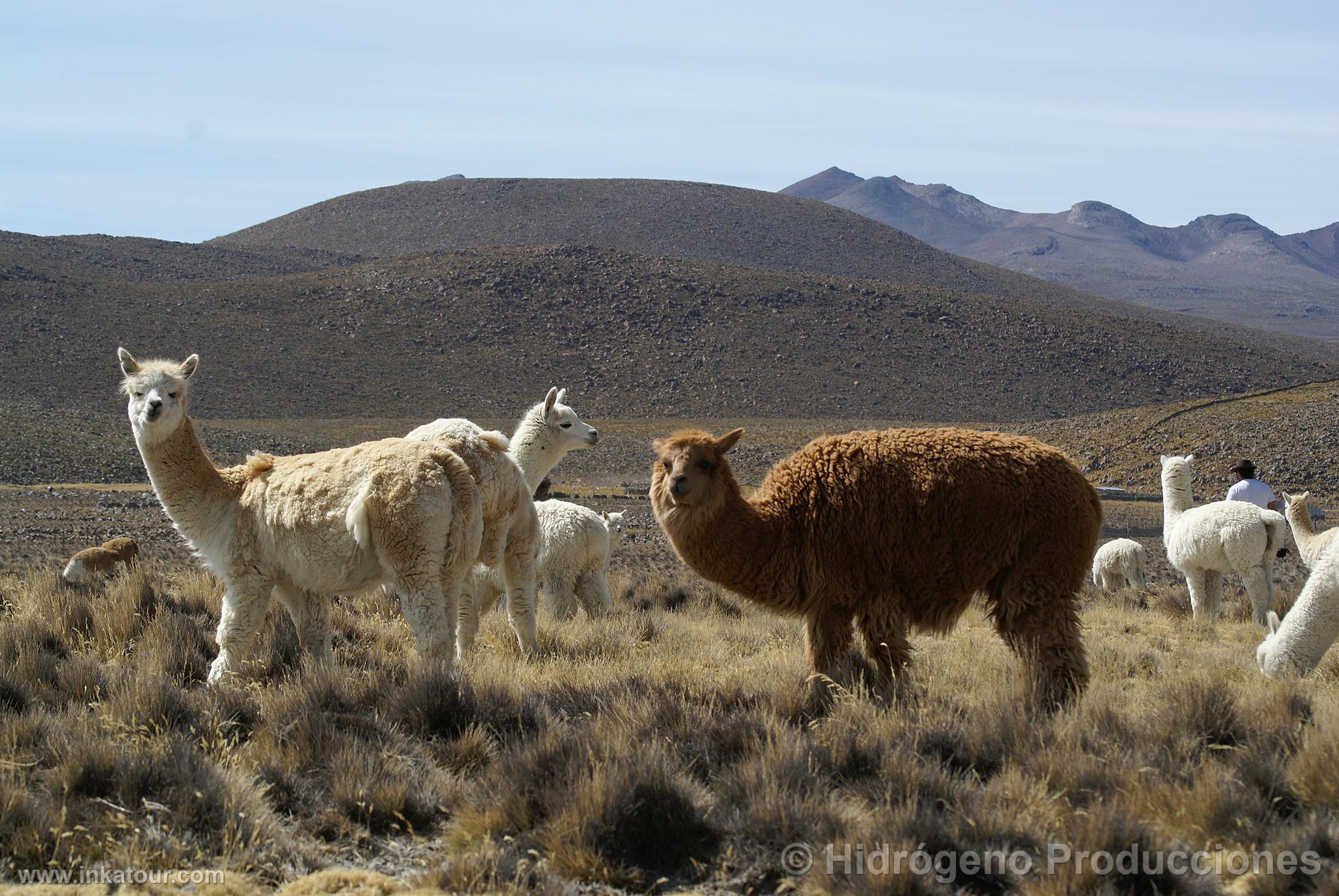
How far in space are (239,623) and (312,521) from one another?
36.0 inches

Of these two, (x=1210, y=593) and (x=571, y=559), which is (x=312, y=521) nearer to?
(x=571, y=559)

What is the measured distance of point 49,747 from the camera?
560cm

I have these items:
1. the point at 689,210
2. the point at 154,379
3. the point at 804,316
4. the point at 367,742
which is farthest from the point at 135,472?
the point at 689,210

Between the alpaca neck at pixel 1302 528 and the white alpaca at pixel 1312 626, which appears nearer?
the white alpaca at pixel 1312 626

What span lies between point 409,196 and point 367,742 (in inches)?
5544

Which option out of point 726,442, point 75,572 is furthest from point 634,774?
point 75,572

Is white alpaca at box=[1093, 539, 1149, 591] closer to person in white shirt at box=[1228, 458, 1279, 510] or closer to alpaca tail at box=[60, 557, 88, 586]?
person in white shirt at box=[1228, 458, 1279, 510]

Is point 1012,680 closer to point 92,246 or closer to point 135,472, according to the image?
point 135,472

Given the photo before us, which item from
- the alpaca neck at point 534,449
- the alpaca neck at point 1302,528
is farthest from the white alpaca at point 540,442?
the alpaca neck at point 1302,528

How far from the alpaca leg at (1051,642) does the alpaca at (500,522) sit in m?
3.85

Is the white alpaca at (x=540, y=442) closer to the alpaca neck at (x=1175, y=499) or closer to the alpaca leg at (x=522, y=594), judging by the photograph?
the alpaca leg at (x=522, y=594)

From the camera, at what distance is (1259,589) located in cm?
1118

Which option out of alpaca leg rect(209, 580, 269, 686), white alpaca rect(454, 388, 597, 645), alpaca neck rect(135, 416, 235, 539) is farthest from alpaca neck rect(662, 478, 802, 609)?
white alpaca rect(454, 388, 597, 645)

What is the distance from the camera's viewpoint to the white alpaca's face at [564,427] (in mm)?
11070
